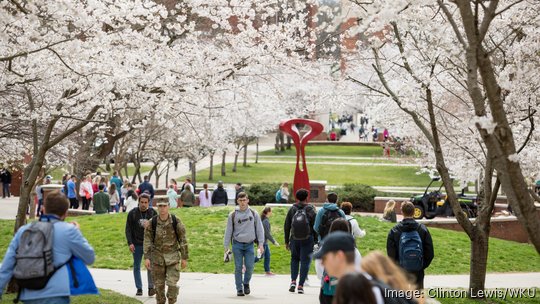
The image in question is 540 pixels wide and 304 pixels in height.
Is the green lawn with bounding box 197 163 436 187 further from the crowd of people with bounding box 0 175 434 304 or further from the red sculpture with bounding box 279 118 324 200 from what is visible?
the crowd of people with bounding box 0 175 434 304

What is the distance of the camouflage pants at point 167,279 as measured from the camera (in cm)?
1162

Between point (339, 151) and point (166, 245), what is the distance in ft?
177

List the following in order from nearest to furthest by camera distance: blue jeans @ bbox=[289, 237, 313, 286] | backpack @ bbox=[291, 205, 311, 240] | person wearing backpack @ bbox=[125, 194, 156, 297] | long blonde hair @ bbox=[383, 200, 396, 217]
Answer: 1. person wearing backpack @ bbox=[125, 194, 156, 297]
2. backpack @ bbox=[291, 205, 311, 240]
3. blue jeans @ bbox=[289, 237, 313, 286]
4. long blonde hair @ bbox=[383, 200, 396, 217]

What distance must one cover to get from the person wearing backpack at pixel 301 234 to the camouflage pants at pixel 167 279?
7.31ft

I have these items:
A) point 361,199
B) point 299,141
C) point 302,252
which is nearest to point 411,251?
point 302,252

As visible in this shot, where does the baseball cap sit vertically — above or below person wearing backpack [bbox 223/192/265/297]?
above

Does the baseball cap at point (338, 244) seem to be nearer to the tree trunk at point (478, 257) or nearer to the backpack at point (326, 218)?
the backpack at point (326, 218)

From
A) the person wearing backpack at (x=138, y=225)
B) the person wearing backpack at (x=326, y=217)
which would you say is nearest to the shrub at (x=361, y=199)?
the person wearing backpack at (x=138, y=225)

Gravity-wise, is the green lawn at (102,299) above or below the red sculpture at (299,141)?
below

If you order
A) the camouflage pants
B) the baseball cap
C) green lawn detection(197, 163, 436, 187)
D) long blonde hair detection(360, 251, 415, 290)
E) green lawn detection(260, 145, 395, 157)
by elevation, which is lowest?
the camouflage pants

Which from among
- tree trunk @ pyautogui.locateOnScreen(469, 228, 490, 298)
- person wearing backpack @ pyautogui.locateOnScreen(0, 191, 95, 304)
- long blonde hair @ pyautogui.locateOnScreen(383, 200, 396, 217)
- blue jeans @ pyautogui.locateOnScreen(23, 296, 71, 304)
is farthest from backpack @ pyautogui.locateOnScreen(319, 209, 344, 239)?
long blonde hair @ pyautogui.locateOnScreen(383, 200, 396, 217)

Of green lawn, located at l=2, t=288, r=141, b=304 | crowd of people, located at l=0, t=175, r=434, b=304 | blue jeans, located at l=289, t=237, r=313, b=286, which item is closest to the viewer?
crowd of people, located at l=0, t=175, r=434, b=304

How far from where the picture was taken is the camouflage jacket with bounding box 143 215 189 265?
11617mm

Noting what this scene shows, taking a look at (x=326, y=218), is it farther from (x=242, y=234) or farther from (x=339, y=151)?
(x=339, y=151)
